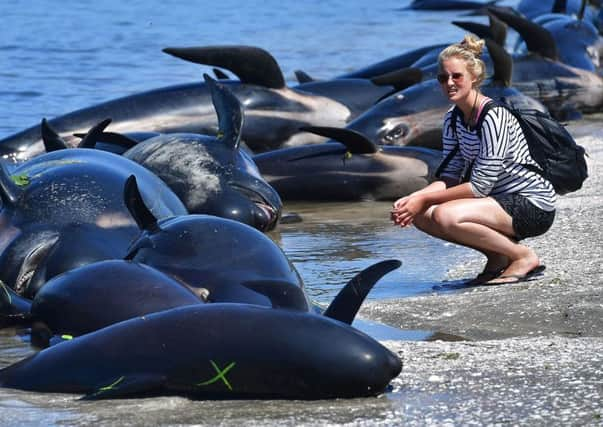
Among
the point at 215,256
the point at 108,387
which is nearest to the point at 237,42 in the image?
the point at 215,256

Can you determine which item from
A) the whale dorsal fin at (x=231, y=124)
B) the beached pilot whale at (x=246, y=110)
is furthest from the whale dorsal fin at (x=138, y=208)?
the beached pilot whale at (x=246, y=110)

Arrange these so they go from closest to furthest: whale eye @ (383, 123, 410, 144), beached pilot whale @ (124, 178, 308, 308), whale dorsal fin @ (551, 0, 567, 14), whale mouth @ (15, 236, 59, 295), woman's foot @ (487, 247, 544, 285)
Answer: beached pilot whale @ (124, 178, 308, 308) → whale mouth @ (15, 236, 59, 295) → woman's foot @ (487, 247, 544, 285) → whale eye @ (383, 123, 410, 144) → whale dorsal fin @ (551, 0, 567, 14)

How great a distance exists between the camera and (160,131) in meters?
12.6

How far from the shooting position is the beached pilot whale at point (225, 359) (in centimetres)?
445

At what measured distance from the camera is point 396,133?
1240cm

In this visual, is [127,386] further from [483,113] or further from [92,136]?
[92,136]

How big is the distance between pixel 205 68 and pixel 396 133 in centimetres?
733

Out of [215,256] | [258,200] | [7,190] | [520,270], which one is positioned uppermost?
[215,256]

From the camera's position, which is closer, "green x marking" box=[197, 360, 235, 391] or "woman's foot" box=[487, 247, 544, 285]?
"green x marking" box=[197, 360, 235, 391]

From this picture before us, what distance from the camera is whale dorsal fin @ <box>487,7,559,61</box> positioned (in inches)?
572

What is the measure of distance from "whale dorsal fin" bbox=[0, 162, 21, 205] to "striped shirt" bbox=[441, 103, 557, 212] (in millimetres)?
2198

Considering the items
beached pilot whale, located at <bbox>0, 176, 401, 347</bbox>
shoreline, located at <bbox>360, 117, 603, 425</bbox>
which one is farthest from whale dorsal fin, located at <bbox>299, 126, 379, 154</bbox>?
beached pilot whale, located at <bbox>0, 176, 401, 347</bbox>

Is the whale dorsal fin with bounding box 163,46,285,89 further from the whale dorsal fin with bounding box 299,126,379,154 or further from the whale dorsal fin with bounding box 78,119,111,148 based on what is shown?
the whale dorsal fin with bounding box 78,119,111,148

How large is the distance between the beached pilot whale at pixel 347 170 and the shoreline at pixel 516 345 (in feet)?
8.03
